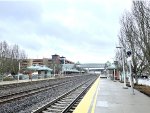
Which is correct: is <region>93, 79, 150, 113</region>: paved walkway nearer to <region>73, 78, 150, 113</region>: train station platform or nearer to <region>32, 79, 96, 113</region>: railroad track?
<region>73, 78, 150, 113</region>: train station platform

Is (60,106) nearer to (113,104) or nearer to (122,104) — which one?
(113,104)

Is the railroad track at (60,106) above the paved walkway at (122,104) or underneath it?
underneath

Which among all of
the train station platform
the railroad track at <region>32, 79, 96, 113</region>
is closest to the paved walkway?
the train station platform

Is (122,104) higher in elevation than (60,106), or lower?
higher

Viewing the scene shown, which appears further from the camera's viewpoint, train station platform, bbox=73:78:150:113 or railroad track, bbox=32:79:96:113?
railroad track, bbox=32:79:96:113

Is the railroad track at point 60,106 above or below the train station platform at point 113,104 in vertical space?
below

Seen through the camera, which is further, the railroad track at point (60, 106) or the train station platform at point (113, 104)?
the railroad track at point (60, 106)

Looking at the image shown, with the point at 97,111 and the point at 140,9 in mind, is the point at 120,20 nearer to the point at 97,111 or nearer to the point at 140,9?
the point at 140,9

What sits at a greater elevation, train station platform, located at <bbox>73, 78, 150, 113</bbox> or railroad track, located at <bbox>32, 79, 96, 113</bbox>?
train station platform, located at <bbox>73, 78, 150, 113</bbox>

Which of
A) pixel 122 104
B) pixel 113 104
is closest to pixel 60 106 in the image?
pixel 113 104

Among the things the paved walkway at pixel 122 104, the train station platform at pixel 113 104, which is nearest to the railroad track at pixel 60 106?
the train station platform at pixel 113 104

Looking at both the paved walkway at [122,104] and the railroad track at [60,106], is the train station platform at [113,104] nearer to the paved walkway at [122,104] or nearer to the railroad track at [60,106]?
the paved walkway at [122,104]

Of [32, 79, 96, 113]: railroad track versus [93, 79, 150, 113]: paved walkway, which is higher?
[93, 79, 150, 113]: paved walkway

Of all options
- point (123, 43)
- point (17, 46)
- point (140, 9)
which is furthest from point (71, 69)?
point (140, 9)
